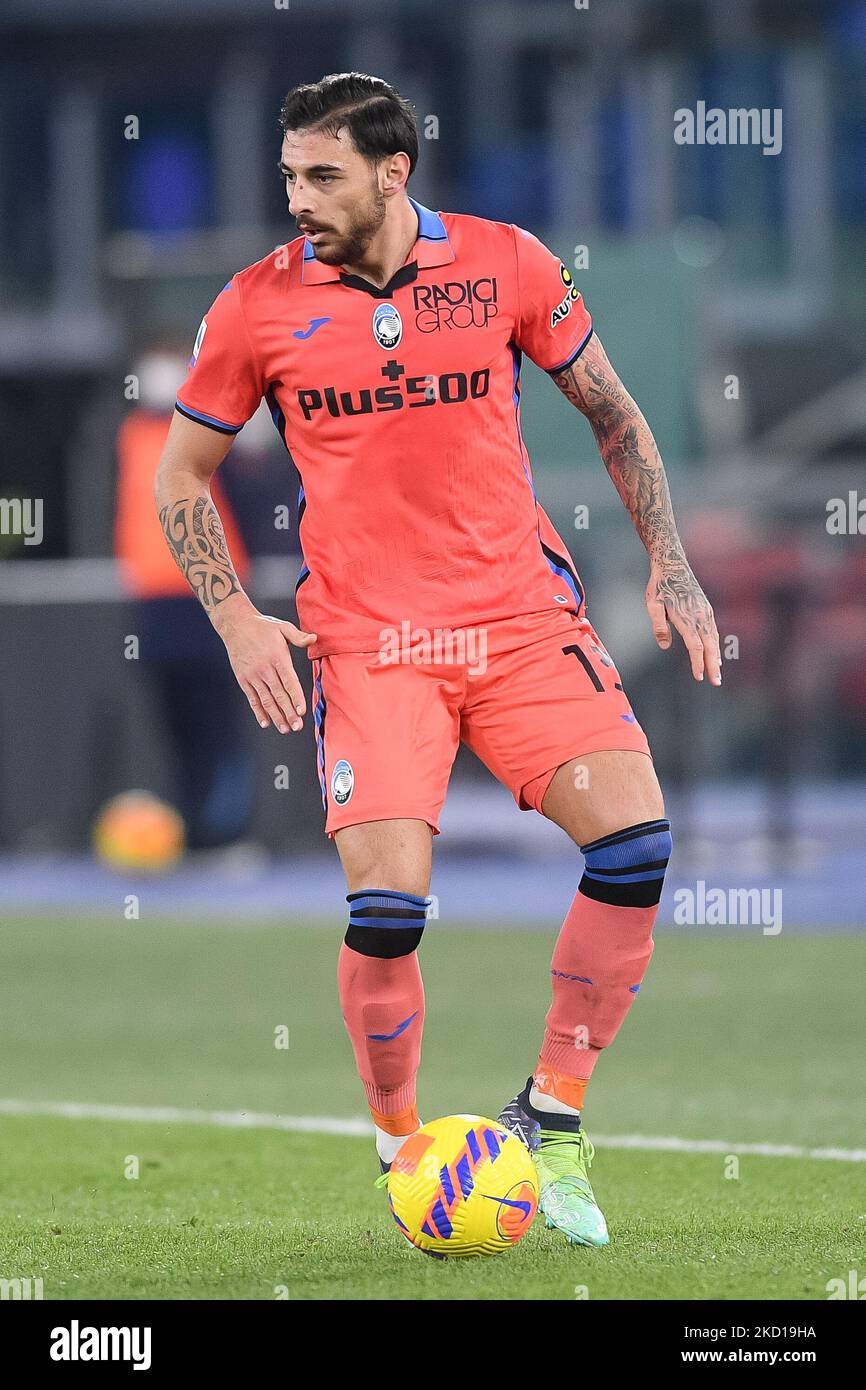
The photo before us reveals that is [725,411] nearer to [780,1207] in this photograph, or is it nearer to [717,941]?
[717,941]

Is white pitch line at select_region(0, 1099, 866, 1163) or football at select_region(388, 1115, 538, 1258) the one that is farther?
white pitch line at select_region(0, 1099, 866, 1163)

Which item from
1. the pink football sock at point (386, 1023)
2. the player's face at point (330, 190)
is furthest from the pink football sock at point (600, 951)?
the player's face at point (330, 190)

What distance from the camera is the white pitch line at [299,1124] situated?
622 centimetres

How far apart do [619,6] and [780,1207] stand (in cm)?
1784

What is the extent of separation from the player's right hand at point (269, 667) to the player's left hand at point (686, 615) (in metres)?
0.80

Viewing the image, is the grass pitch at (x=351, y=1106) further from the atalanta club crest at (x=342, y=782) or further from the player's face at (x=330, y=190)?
the player's face at (x=330, y=190)

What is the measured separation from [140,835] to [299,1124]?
22.9 feet

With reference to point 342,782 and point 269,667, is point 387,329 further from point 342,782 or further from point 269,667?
point 342,782

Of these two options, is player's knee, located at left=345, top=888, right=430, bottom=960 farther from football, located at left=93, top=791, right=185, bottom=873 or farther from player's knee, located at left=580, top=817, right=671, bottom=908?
football, located at left=93, top=791, right=185, bottom=873

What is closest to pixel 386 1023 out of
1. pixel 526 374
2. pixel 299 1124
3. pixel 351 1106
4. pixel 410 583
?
pixel 410 583

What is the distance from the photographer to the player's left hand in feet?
16.8

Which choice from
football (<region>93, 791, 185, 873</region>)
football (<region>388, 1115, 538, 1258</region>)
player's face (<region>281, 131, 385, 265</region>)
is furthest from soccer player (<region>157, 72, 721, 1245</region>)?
football (<region>93, 791, 185, 873</region>)

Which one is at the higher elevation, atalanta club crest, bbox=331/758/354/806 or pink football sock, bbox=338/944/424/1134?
atalanta club crest, bbox=331/758/354/806

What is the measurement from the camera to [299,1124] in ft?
22.5
